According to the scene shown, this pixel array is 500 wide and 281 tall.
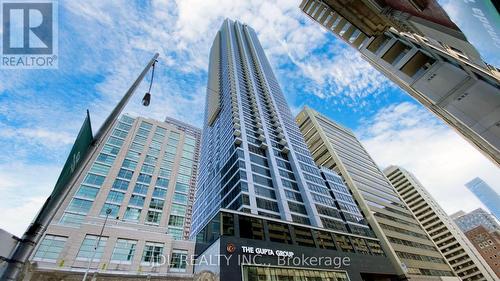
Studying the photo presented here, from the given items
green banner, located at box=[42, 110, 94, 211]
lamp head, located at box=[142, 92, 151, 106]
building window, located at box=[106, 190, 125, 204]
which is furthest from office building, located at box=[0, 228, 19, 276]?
building window, located at box=[106, 190, 125, 204]

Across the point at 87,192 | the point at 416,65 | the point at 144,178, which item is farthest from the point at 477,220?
the point at 87,192

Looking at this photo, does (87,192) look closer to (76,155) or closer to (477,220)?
(76,155)

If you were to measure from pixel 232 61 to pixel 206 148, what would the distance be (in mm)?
38116

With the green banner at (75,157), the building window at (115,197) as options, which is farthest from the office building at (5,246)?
the building window at (115,197)

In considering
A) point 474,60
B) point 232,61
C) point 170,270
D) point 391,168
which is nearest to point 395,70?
point 474,60

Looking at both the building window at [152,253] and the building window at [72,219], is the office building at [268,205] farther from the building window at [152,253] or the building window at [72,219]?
the building window at [72,219]

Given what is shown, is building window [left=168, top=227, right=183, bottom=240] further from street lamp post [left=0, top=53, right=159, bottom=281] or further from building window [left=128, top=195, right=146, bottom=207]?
street lamp post [left=0, top=53, right=159, bottom=281]

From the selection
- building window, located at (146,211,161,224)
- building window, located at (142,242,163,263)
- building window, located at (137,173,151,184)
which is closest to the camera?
building window, located at (142,242,163,263)

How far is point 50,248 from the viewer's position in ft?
89.5

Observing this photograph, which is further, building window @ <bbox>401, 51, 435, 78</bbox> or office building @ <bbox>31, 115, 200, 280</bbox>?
office building @ <bbox>31, 115, 200, 280</bbox>

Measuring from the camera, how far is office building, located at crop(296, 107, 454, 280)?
2151 inches

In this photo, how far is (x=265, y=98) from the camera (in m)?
73.6

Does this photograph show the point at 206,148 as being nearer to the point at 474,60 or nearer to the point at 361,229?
the point at 361,229

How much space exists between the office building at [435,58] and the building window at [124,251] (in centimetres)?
3737
